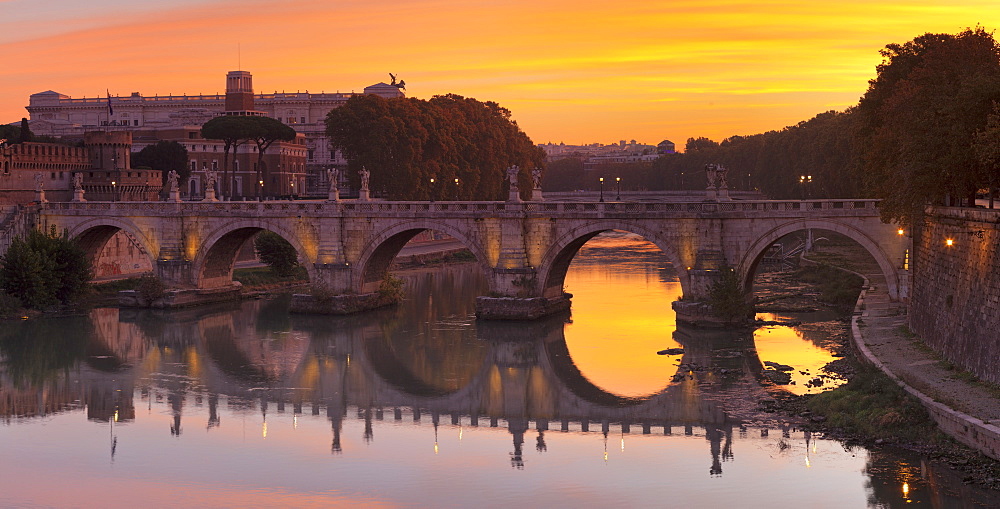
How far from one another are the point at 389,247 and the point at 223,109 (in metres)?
75.5

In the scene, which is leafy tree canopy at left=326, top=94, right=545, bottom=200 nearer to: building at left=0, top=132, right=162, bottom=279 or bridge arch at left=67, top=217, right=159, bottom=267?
building at left=0, top=132, right=162, bottom=279

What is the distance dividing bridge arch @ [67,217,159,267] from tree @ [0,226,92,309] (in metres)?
3.89

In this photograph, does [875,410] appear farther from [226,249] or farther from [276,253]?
[276,253]

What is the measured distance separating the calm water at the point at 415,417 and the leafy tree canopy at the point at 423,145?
26260mm

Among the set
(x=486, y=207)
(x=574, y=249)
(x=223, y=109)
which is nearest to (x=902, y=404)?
(x=574, y=249)

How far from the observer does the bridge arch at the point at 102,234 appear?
6175 centimetres

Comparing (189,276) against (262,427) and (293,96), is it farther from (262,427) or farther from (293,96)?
(293,96)

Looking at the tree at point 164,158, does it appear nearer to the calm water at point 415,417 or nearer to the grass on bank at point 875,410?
the calm water at point 415,417

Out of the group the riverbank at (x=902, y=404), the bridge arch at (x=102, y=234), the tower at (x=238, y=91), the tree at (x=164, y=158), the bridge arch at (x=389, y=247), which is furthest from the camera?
the tower at (x=238, y=91)

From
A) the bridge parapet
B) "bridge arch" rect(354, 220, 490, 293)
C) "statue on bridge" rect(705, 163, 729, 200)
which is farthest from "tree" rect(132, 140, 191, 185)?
"statue on bridge" rect(705, 163, 729, 200)

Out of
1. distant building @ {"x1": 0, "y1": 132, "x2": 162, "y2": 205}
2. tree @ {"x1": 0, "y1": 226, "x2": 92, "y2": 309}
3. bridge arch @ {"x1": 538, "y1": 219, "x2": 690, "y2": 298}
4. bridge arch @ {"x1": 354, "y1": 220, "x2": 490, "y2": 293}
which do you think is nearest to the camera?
bridge arch @ {"x1": 538, "y1": 219, "x2": 690, "y2": 298}

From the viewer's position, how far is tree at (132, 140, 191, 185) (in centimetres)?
9100

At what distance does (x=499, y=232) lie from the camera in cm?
5322

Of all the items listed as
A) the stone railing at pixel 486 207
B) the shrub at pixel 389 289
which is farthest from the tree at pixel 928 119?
the shrub at pixel 389 289
